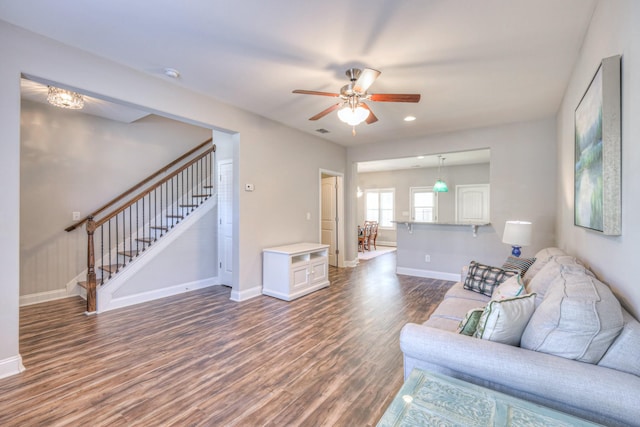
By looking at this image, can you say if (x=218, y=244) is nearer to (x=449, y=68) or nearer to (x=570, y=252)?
(x=449, y=68)

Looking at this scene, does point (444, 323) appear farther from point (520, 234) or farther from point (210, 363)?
point (520, 234)

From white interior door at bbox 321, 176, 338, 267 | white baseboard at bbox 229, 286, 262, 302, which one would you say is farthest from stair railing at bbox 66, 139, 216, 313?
white interior door at bbox 321, 176, 338, 267

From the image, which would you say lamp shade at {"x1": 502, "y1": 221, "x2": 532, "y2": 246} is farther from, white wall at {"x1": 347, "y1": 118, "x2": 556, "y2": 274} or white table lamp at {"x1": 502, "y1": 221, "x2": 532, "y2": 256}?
white wall at {"x1": 347, "y1": 118, "x2": 556, "y2": 274}

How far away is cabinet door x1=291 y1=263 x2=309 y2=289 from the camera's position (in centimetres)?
424

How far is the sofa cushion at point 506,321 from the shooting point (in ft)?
4.96

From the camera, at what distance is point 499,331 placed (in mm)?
1509

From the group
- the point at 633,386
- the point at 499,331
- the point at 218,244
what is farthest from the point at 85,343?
the point at 633,386

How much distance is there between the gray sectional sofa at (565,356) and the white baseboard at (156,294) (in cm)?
381

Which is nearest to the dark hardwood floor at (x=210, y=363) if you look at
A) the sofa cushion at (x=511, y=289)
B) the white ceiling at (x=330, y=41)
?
the sofa cushion at (x=511, y=289)

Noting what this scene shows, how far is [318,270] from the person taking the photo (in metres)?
4.76

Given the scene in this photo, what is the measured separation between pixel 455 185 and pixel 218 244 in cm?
713

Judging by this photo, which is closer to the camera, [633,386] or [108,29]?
[633,386]

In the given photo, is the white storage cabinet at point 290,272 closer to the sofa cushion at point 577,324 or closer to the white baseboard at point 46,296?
the white baseboard at point 46,296

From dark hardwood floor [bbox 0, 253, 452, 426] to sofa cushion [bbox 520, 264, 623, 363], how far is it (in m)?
1.08
